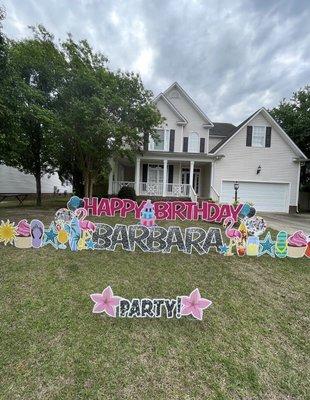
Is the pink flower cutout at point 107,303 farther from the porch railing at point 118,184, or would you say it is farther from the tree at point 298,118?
the tree at point 298,118

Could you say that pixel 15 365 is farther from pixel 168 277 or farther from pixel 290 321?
pixel 290 321

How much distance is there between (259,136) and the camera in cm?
1822

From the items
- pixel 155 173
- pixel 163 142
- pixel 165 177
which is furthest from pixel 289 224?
pixel 155 173

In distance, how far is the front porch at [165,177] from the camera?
17.8 m

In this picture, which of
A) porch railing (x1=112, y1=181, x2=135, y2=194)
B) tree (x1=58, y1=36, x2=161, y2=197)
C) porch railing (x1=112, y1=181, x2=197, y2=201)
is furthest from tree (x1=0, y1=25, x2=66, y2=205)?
porch railing (x1=112, y1=181, x2=197, y2=201)

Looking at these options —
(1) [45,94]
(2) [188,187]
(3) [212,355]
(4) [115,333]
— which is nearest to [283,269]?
(3) [212,355]

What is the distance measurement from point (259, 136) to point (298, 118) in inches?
305

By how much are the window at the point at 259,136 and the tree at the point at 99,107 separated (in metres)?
7.73

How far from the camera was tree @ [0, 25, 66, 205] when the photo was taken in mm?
10216

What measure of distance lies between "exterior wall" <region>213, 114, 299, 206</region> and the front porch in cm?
102

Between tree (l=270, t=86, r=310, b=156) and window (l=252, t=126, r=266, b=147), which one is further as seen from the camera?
tree (l=270, t=86, r=310, b=156)

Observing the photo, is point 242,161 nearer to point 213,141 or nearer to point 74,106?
point 213,141

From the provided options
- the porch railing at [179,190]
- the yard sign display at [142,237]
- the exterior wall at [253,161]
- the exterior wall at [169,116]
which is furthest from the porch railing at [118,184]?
the yard sign display at [142,237]

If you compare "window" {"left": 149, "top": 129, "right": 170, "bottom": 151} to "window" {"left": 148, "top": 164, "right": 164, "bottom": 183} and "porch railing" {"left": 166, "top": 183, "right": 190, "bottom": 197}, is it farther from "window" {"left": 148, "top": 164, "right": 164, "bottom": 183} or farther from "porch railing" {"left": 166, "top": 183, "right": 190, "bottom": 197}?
"porch railing" {"left": 166, "top": 183, "right": 190, "bottom": 197}
